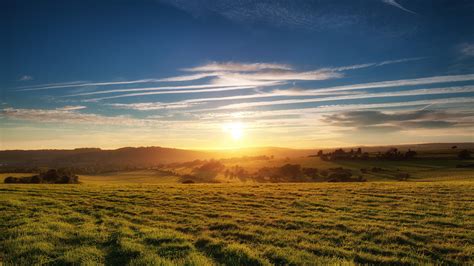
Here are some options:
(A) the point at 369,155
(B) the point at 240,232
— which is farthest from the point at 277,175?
(B) the point at 240,232

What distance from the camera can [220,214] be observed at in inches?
759

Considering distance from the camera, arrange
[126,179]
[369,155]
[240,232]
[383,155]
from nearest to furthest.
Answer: [240,232], [126,179], [383,155], [369,155]

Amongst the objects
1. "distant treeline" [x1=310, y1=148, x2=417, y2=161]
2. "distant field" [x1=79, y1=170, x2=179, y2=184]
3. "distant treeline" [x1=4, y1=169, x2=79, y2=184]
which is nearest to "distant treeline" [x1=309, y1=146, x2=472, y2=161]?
"distant treeline" [x1=310, y1=148, x2=417, y2=161]

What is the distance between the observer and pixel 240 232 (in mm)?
14367

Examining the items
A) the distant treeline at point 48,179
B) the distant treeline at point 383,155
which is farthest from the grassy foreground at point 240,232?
the distant treeline at point 383,155

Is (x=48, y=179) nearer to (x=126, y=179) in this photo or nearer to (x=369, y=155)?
(x=126, y=179)

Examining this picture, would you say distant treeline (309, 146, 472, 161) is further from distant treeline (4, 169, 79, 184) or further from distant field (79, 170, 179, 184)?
distant treeline (4, 169, 79, 184)

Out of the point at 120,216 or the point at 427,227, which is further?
the point at 120,216

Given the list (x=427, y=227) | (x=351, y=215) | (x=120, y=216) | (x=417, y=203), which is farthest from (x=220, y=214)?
(x=417, y=203)

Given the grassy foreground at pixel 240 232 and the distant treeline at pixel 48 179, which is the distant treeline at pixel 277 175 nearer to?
the distant treeline at pixel 48 179

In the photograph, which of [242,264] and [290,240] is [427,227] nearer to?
[290,240]

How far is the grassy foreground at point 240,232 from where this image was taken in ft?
35.8

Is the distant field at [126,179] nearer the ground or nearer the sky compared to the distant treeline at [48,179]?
nearer the ground

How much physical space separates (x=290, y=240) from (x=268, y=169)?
4151 inches
